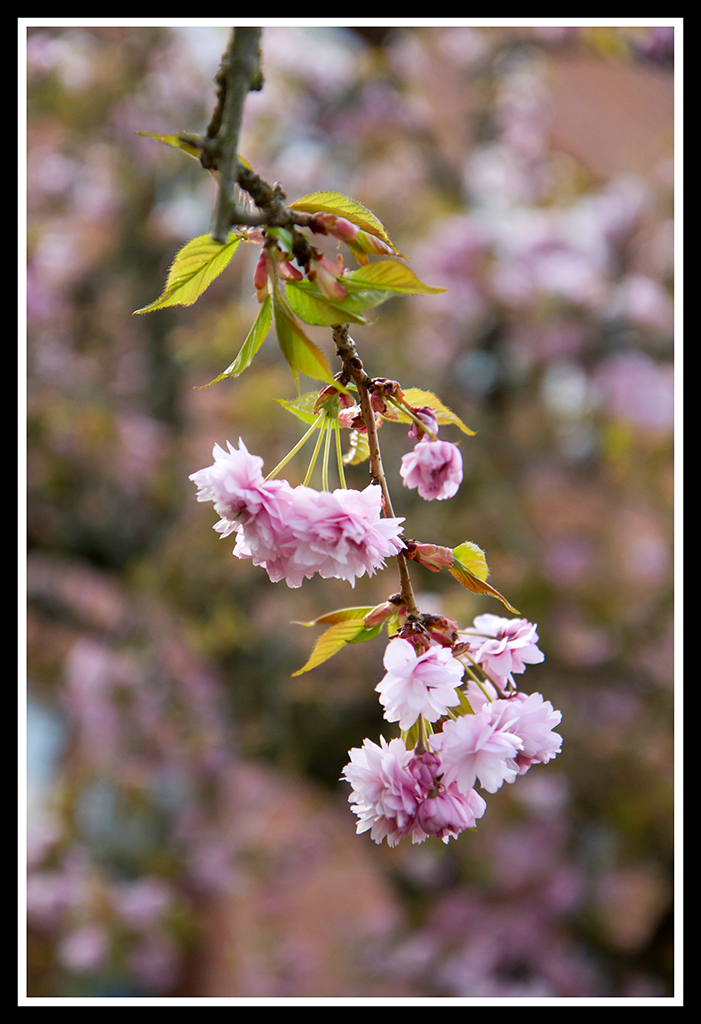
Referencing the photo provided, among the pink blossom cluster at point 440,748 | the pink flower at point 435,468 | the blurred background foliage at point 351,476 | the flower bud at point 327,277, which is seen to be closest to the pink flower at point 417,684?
the pink blossom cluster at point 440,748

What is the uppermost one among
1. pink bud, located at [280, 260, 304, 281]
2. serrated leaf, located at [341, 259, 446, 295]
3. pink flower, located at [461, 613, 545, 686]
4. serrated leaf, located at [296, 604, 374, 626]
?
pink bud, located at [280, 260, 304, 281]

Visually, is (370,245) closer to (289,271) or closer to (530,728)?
(289,271)

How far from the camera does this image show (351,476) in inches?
83.4

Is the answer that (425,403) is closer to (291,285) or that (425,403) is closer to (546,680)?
(291,285)

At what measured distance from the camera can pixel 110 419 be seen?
2.33 meters

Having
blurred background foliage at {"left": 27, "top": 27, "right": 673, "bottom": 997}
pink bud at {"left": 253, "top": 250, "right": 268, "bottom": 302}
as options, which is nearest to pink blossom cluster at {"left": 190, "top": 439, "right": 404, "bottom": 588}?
pink bud at {"left": 253, "top": 250, "right": 268, "bottom": 302}

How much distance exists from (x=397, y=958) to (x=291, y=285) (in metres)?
3.29

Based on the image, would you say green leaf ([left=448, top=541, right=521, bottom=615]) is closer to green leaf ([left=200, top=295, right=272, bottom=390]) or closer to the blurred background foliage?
green leaf ([left=200, top=295, right=272, bottom=390])

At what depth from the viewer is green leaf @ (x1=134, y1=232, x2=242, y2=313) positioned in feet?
1.60

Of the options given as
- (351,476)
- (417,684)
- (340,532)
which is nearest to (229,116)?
(340,532)

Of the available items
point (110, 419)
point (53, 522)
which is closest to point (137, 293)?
point (110, 419)

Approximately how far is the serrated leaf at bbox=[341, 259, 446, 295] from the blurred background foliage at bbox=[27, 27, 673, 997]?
1.65 m

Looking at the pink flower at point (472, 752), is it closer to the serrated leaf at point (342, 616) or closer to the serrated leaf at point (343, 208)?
the serrated leaf at point (342, 616)

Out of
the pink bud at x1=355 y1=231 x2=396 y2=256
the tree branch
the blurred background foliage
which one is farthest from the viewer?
the blurred background foliage
